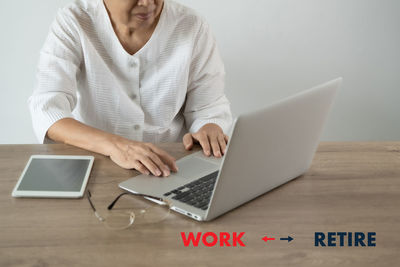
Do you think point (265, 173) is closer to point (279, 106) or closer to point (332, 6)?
point (279, 106)

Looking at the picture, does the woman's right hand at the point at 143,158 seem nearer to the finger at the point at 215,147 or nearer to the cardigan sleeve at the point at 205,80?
the finger at the point at 215,147

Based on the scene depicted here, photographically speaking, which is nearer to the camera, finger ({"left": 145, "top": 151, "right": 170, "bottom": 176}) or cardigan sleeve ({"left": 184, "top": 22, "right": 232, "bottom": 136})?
finger ({"left": 145, "top": 151, "right": 170, "bottom": 176})

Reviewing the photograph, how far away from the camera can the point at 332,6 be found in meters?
2.79

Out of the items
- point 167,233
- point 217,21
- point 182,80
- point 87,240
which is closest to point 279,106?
point 167,233

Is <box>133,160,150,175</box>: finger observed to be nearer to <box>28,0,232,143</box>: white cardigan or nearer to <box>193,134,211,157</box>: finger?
<box>193,134,211,157</box>: finger

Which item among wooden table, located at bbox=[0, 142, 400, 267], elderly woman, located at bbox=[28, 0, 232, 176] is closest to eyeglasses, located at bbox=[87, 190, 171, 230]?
wooden table, located at bbox=[0, 142, 400, 267]

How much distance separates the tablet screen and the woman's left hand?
32cm

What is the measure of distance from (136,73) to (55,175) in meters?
0.63

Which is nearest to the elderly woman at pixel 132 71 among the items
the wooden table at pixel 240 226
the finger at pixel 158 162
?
the finger at pixel 158 162

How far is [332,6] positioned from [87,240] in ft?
6.96

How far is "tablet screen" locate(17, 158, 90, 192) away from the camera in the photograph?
132 cm

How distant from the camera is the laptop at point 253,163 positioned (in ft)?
3.65

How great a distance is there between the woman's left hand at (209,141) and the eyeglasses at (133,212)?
34cm

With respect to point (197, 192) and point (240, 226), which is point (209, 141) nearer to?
point (197, 192)
